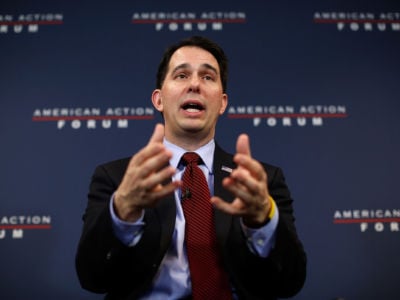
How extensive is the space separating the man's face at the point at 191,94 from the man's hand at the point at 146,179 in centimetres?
37

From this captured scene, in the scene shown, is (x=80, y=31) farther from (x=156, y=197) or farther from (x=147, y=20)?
(x=156, y=197)

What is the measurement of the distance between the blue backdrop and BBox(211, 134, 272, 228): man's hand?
0.89 metres

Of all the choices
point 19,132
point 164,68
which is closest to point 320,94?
point 164,68

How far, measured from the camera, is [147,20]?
1.69 metres

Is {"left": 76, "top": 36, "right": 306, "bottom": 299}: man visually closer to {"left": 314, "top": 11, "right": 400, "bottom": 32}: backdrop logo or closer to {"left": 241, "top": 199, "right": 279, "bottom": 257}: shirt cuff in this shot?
{"left": 241, "top": 199, "right": 279, "bottom": 257}: shirt cuff

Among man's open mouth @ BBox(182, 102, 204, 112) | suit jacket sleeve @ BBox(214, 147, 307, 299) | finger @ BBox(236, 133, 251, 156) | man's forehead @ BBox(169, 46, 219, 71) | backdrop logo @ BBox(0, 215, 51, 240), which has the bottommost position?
suit jacket sleeve @ BBox(214, 147, 307, 299)

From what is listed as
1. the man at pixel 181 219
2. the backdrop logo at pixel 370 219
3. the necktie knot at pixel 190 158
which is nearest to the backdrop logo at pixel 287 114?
the backdrop logo at pixel 370 219

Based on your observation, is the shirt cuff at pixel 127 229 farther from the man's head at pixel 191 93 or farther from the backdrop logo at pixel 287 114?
the backdrop logo at pixel 287 114

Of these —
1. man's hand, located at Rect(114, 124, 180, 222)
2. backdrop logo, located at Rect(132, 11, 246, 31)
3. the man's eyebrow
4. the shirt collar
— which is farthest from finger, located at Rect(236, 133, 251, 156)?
backdrop logo, located at Rect(132, 11, 246, 31)

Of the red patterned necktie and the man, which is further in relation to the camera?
the red patterned necktie

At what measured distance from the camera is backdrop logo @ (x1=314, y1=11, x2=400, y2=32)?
1.71 meters

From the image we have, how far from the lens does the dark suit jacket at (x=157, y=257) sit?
73 centimetres

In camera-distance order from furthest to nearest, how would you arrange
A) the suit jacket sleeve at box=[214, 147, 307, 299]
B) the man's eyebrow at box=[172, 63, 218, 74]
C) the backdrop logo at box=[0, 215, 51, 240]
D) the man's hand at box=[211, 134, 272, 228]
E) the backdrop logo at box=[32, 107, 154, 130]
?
the backdrop logo at box=[32, 107, 154, 130] → the backdrop logo at box=[0, 215, 51, 240] → the man's eyebrow at box=[172, 63, 218, 74] → the suit jacket sleeve at box=[214, 147, 307, 299] → the man's hand at box=[211, 134, 272, 228]

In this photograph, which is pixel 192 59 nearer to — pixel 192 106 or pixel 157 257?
pixel 192 106
